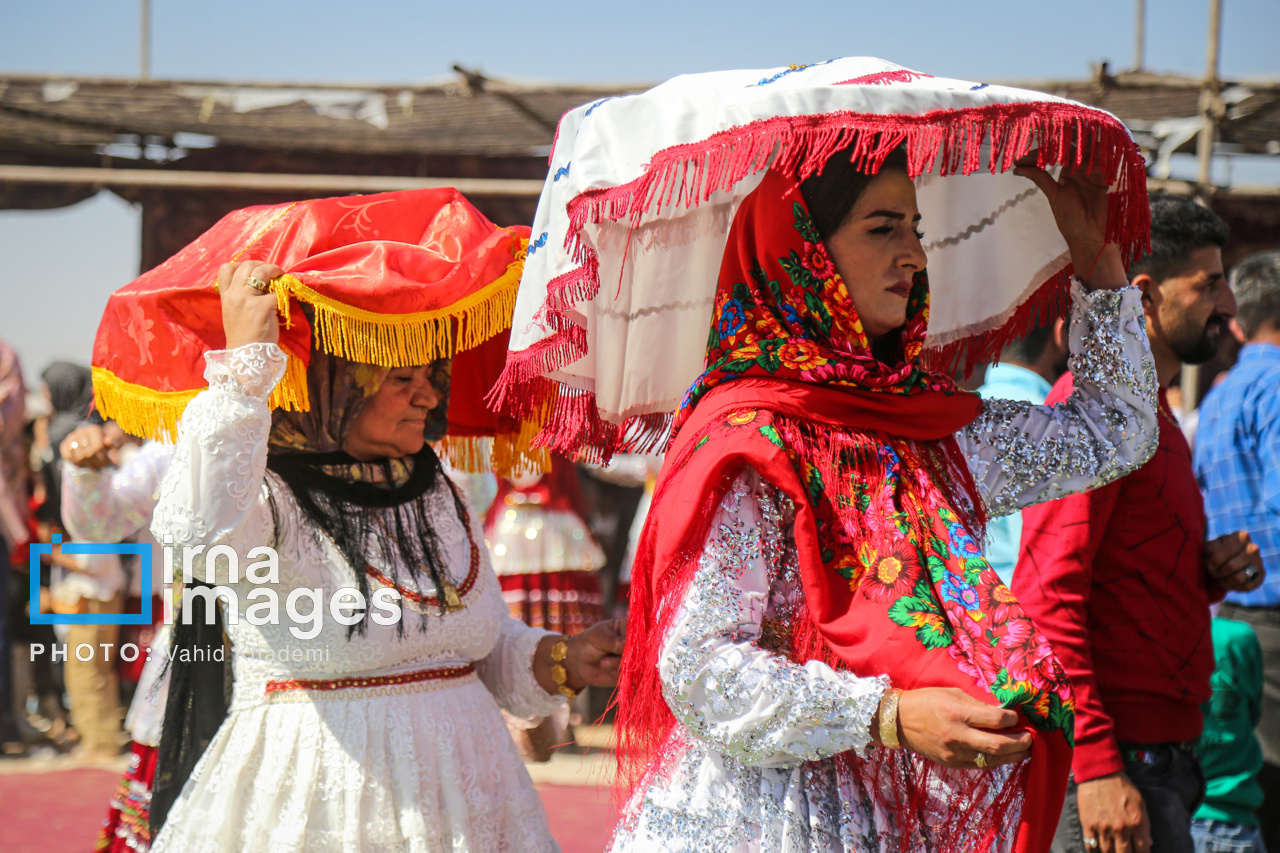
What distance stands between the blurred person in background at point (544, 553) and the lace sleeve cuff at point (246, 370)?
13.7 ft

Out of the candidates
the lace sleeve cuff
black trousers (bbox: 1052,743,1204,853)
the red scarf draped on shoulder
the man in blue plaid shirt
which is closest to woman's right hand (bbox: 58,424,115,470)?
the lace sleeve cuff

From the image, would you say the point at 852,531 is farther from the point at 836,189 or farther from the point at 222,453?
the point at 222,453

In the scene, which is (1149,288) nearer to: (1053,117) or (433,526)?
(1053,117)

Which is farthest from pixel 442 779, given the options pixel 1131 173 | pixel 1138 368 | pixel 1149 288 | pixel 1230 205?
pixel 1230 205

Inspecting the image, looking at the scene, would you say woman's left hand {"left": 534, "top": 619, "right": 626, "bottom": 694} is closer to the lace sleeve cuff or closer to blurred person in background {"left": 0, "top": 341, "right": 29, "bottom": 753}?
the lace sleeve cuff

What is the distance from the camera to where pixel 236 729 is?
2506 mm

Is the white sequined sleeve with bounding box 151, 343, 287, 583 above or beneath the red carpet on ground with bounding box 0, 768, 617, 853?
above

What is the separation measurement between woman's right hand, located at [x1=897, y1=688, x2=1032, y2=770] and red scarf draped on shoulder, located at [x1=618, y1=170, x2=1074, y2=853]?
0.16 ft

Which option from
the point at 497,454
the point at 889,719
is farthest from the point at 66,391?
the point at 889,719

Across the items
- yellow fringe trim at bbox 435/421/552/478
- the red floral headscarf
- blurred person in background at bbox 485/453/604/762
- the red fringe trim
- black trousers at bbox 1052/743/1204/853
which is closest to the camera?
the red fringe trim

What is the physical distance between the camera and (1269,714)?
382 cm

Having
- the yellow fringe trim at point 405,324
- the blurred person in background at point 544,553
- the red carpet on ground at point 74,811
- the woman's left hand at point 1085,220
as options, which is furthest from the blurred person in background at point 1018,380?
the blurred person in background at point 544,553

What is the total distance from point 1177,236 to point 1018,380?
1.83ft

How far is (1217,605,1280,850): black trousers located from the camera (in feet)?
12.2
